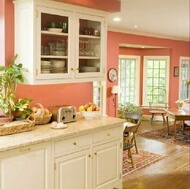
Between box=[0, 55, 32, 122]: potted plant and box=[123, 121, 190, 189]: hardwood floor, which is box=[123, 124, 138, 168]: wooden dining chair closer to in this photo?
box=[123, 121, 190, 189]: hardwood floor

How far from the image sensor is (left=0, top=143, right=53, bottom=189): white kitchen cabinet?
261 centimetres

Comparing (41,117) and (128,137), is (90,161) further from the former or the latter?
(128,137)

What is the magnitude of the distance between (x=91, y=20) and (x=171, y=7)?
5.95ft

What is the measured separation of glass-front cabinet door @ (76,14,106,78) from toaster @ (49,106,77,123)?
0.40 meters

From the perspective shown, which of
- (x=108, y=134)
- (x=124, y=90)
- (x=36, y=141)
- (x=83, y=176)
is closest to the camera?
(x=36, y=141)

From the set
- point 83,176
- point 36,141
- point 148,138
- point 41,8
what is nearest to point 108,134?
point 83,176

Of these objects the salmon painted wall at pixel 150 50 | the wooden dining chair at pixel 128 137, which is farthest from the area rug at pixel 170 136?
the wooden dining chair at pixel 128 137

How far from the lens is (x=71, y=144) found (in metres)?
3.15

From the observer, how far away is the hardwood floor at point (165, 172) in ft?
15.0

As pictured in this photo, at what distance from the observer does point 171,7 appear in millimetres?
4852

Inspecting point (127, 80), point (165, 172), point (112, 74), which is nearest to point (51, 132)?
point (165, 172)

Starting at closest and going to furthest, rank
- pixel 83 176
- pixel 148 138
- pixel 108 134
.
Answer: pixel 83 176, pixel 108 134, pixel 148 138

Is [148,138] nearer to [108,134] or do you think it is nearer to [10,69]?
[108,134]

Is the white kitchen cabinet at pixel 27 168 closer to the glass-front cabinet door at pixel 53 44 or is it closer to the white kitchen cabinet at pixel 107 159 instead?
the white kitchen cabinet at pixel 107 159
